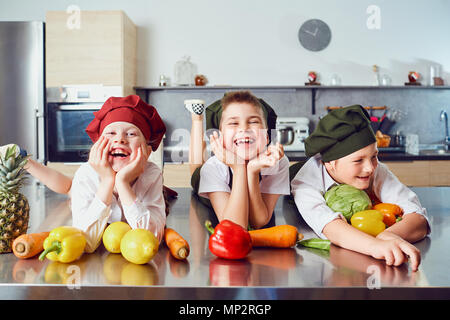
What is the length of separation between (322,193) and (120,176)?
0.62 m

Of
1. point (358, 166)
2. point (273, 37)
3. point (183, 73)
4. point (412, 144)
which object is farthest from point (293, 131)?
point (358, 166)

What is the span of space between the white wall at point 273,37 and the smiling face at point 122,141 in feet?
10.8

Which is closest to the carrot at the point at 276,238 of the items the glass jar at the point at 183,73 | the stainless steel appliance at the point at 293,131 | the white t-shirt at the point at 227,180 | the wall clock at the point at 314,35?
the white t-shirt at the point at 227,180

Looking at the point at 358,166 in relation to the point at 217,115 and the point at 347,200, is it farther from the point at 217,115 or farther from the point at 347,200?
the point at 217,115

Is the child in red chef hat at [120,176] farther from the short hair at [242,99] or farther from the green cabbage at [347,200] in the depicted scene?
the green cabbage at [347,200]

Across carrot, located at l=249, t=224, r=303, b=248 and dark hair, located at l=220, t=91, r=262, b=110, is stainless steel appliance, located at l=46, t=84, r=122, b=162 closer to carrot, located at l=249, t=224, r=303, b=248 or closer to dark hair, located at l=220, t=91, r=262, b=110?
dark hair, located at l=220, t=91, r=262, b=110

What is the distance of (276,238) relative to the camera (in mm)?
991

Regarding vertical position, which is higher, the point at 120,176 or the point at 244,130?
the point at 244,130

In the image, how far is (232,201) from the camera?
115cm

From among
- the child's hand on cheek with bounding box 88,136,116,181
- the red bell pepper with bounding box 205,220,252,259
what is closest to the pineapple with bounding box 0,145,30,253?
the child's hand on cheek with bounding box 88,136,116,181

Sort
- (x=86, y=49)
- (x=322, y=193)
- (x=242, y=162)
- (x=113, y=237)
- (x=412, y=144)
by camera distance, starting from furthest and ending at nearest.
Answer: (x=412, y=144) → (x=86, y=49) → (x=322, y=193) → (x=242, y=162) → (x=113, y=237)

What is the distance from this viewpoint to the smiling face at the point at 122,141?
1.03 m

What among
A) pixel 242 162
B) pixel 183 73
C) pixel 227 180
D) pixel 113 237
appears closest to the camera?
pixel 113 237
